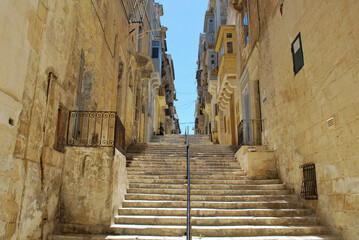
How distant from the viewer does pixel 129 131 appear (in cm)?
1588

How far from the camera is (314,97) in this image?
23.1 feet

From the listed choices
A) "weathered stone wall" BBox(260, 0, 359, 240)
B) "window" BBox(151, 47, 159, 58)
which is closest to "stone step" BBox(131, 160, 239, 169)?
"weathered stone wall" BBox(260, 0, 359, 240)

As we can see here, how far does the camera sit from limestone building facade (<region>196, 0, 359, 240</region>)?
561 centimetres

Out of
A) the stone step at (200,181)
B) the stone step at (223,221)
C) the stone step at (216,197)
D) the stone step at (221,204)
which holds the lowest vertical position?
the stone step at (223,221)

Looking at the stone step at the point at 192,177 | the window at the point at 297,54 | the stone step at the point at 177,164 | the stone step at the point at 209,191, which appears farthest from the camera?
the stone step at the point at 177,164

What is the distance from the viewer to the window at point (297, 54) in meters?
7.84

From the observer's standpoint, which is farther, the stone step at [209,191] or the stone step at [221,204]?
the stone step at [209,191]

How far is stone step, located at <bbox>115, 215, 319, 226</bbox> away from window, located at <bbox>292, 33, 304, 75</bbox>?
12.4 feet

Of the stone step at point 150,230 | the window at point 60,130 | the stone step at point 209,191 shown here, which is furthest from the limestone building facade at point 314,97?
the window at point 60,130

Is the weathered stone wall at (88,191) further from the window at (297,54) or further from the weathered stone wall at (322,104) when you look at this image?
the window at (297,54)

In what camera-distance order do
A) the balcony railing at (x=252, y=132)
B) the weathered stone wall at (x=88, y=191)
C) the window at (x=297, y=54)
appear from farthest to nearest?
the balcony railing at (x=252, y=132) → the window at (x=297, y=54) → the weathered stone wall at (x=88, y=191)

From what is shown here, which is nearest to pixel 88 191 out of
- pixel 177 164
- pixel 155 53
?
pixel 177 164

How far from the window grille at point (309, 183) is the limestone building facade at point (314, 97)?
8 centimetres

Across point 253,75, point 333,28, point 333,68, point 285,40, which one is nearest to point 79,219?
point 333,68
